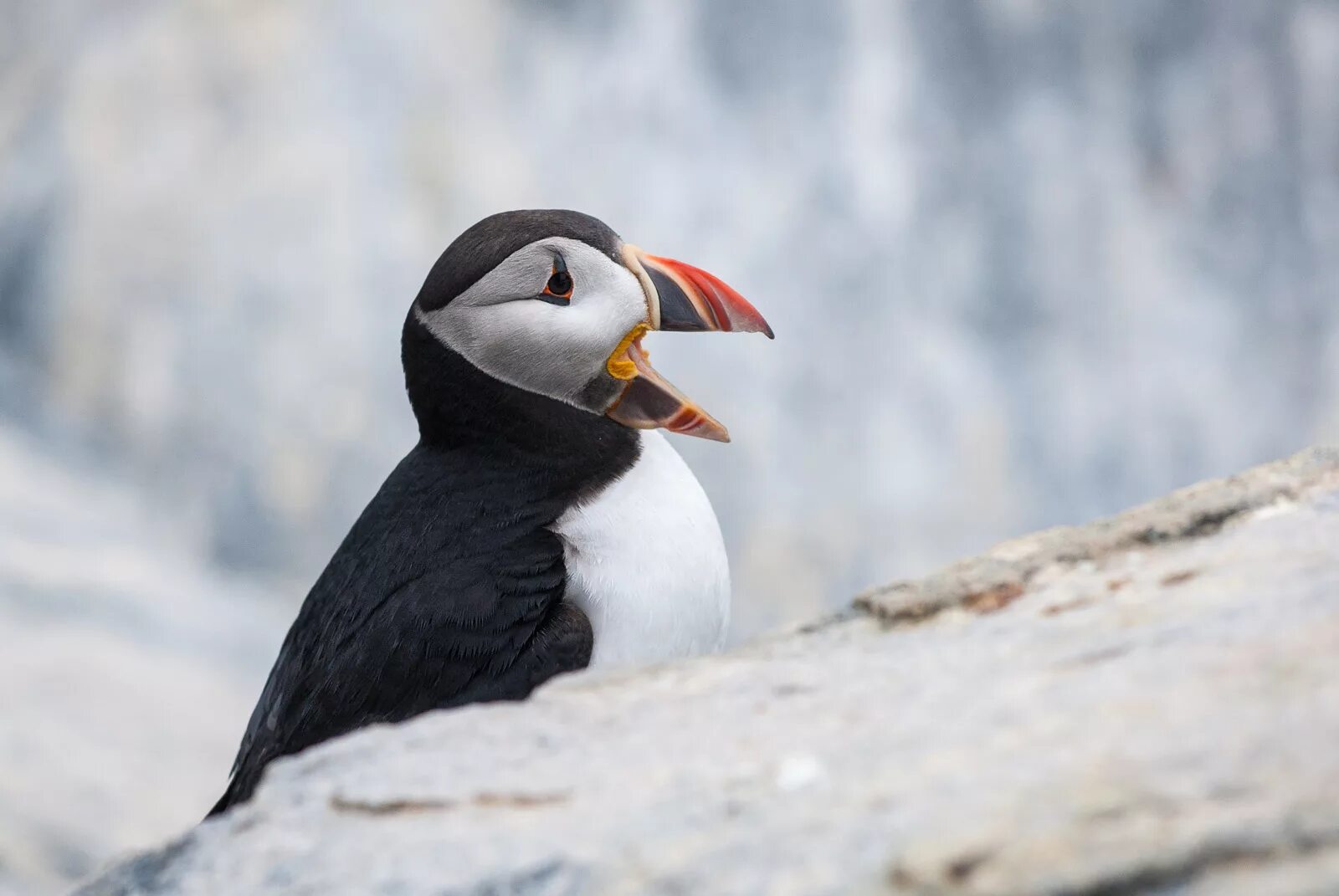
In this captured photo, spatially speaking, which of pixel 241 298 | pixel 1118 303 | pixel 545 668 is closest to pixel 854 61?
pixel 1118 303

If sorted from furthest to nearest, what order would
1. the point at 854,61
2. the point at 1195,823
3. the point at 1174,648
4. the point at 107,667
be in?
the point at 854,61 → the point at 107,667 → the point at 1174,648 → the point at 1195,823

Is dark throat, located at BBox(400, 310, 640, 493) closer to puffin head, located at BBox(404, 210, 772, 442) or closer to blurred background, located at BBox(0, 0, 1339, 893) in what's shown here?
puffin head, located at BBox(404, 210, 772, 442)

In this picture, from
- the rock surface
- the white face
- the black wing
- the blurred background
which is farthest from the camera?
the blurred background

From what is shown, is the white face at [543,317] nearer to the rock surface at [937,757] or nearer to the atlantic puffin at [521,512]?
the atlantic puffin at [521,512]

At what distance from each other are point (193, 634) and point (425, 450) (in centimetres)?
257

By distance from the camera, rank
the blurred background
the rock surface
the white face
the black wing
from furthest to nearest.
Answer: the blurred background
the white face
the black wing
the rock surface

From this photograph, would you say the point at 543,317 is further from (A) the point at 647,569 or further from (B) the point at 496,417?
(A) the point at 647,569

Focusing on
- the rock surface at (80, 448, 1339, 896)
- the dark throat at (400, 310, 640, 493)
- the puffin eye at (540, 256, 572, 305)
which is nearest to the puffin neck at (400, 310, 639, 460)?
the dark throat at (400, 310, 640, 493)

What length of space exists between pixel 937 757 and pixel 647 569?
0.80 meters

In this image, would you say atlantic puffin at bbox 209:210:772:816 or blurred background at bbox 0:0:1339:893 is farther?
blurred background at bbox 0:0:1339:893

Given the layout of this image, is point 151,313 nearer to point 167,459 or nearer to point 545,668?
point 167,459

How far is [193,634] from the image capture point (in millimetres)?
4070

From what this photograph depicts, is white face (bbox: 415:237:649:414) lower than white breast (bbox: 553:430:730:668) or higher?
higher

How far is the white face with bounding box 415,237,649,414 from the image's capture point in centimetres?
170
